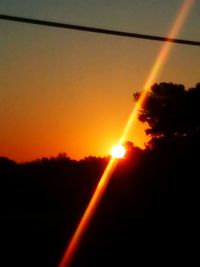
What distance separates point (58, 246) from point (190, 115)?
1184 inches

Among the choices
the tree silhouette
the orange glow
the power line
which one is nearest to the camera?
the power line

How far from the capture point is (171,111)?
153 feet

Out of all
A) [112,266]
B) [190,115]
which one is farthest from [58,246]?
[190,115]

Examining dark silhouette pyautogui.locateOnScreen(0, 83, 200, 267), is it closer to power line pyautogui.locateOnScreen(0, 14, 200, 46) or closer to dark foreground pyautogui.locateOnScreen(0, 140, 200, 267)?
dark foreground pyautogui.locateOnScreen(0, 140, 200, 267)

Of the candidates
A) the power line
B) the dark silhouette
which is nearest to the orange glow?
the dark silhouette

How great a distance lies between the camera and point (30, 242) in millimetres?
15977

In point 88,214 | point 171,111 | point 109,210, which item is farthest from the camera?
point 171,111

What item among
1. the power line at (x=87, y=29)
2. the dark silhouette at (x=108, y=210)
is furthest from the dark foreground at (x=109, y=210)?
the power line at (x=87, y=29)

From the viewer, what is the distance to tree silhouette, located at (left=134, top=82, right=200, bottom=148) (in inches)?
1740

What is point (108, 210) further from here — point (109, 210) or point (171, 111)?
point (171, 111)

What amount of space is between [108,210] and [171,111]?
26.1m

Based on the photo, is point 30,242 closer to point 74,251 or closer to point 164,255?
point 74,251

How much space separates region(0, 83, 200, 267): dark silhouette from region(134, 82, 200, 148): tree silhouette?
14396 mm

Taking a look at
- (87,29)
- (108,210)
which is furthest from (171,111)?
(87,29)
